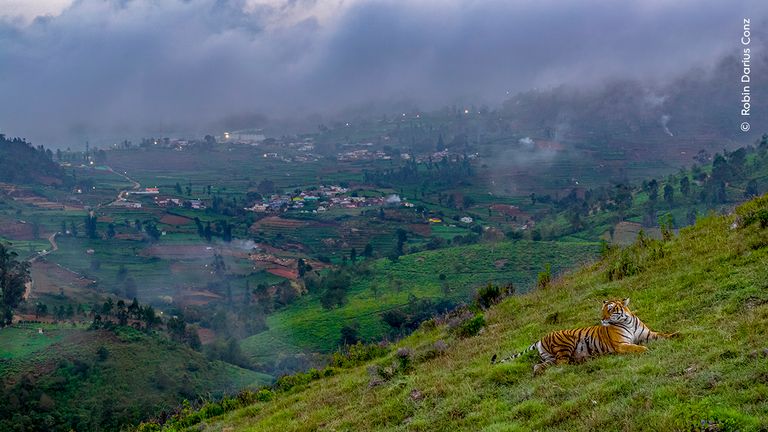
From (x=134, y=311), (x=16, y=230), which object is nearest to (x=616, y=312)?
(x=134, y=311)

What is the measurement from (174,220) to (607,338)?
12598cm

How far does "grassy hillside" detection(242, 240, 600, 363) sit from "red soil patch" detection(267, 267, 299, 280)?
12527mm

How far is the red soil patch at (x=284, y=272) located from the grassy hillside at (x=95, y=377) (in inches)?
1583

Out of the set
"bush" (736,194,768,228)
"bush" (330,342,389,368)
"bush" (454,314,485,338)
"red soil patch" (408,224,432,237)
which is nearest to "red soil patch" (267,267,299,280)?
"red soil patch" (408,224,432,237)

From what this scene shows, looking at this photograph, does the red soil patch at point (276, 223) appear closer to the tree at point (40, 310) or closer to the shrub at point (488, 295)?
the tree at point (40, 310)

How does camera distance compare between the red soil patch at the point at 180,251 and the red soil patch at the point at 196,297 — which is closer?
the red soil patch at the point at 196,297

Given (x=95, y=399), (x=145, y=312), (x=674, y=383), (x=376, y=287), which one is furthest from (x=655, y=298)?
(x=376, y=287)

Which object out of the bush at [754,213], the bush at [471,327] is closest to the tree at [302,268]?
the bush at [471,327]

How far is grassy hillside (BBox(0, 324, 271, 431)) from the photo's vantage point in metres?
37.2

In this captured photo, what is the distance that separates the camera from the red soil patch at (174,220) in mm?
125225

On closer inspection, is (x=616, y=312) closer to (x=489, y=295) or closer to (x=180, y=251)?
(x=489, y=295)

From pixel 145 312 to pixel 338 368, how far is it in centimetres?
4120

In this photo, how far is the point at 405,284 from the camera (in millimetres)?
76812

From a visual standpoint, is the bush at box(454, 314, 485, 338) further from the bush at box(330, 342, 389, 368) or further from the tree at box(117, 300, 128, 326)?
the tree at box(117, 300, 128, 326)
